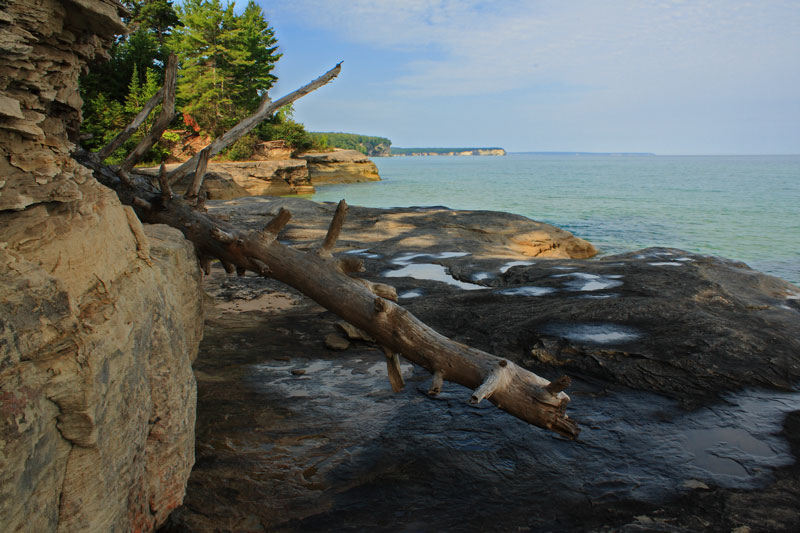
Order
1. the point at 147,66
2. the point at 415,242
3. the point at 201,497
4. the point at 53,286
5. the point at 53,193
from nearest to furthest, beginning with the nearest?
the point at 53,286
the point at 53,193
the point at 201,497
the point at 415,242
the point at 147,66

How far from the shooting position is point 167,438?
2771 mm

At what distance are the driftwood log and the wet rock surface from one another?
41cm

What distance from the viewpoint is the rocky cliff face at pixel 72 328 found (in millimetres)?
1839

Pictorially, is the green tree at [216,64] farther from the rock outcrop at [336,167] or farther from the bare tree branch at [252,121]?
the bare tree branch at [252,121]

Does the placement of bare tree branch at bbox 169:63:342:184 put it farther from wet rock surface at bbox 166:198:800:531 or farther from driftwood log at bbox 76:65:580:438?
wet rock surface at bbox 166:198:800:531

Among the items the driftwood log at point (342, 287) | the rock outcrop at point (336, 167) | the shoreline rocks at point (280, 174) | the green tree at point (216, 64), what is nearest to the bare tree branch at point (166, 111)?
the driftwood log at point (342, 287)

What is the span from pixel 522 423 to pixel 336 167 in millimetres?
37446

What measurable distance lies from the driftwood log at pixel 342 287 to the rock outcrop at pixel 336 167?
3189cm

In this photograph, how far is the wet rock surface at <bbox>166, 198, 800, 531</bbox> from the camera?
9.52ft

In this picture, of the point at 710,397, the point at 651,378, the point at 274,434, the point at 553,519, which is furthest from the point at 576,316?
the point at 274,434

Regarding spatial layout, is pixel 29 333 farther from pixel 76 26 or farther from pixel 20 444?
pixel 76 26

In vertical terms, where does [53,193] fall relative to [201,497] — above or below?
above

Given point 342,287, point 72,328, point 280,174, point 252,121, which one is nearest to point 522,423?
point 342,287

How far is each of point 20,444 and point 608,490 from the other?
9.52 feet
